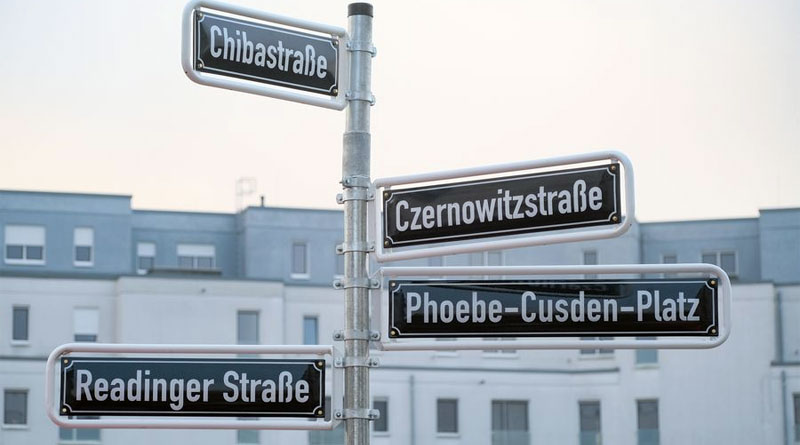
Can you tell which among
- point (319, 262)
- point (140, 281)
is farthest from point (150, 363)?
point (319, 262)

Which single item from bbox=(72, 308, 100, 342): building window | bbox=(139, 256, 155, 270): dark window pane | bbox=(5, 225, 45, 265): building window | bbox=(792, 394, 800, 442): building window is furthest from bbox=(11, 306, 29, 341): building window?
bbox=(792, 394, 800, 442): building window

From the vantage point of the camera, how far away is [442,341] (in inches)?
249

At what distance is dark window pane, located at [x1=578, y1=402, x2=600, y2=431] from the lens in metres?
62.7

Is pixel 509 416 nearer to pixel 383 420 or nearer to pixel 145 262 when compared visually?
pixel 383 420

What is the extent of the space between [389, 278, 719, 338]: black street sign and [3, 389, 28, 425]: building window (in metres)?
52.0

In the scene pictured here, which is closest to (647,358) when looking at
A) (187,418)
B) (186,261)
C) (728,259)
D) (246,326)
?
(728,259)

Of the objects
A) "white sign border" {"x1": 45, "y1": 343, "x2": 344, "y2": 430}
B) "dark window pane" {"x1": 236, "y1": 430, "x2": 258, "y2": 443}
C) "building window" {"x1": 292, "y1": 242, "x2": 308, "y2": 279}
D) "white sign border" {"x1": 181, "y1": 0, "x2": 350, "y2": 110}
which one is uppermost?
"building window" {"x1": 292, "y1": 242, "x2": 308, "y2": 279}

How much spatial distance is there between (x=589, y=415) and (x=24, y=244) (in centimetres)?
2444

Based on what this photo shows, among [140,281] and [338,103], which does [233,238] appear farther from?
[338,103]

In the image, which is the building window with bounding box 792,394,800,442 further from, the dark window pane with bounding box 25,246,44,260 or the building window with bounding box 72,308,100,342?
the dark window pane with bounding box 25,246,44,260

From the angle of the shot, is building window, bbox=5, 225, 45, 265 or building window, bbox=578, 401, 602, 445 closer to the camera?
building window, bbox=578, 401, 602, 445

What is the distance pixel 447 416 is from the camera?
60.8 meters

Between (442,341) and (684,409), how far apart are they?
2192 inches

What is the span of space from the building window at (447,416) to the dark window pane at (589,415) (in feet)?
17.4
